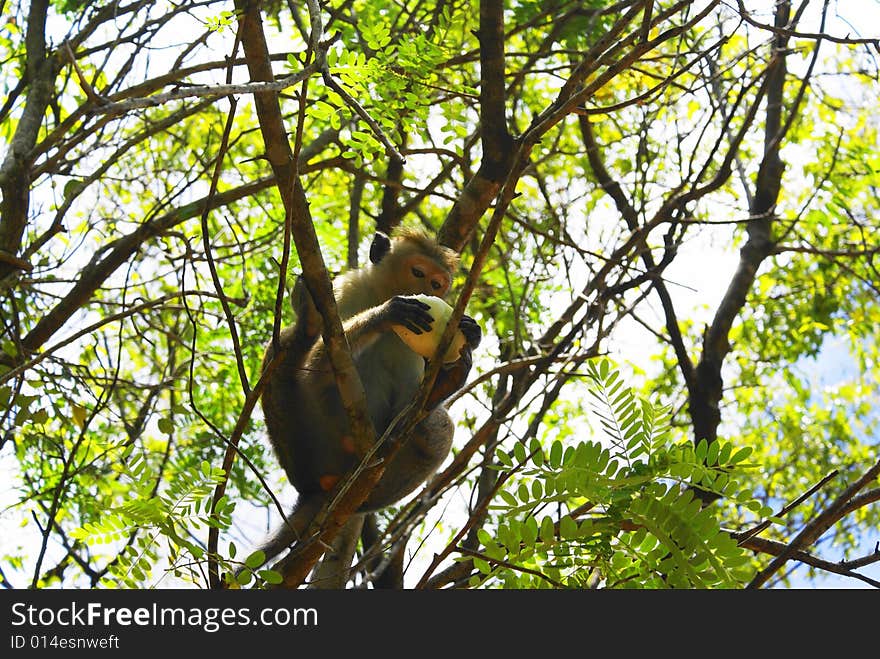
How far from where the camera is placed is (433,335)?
433 cm

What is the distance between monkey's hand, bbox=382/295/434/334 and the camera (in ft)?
14.2

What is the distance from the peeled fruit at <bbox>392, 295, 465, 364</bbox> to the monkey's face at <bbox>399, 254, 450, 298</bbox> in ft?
3.66

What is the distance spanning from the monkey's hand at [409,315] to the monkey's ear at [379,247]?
4.45ft

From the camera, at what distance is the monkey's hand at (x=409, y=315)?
4340mm

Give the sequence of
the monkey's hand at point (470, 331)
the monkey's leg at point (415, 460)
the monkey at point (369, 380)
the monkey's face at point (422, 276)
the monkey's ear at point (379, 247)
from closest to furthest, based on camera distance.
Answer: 1. the monkey's hand at point (470, 331)
2. the monkey at point (369, 380)
3. the monkey's leg at point (415, 460)
4. the monkey's face at point (422, 276)
5. the monkey's ear at point (379, 247)

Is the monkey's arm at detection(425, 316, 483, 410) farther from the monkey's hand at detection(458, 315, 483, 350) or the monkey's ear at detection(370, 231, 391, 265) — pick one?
the monkey's ear at detection(370, 231, 391, 265)

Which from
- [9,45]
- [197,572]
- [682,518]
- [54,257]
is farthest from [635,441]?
[9,45]

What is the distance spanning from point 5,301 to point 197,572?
3.93 m

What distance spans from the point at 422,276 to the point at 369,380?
2.25ft

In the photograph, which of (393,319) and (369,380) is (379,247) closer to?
(369,380)

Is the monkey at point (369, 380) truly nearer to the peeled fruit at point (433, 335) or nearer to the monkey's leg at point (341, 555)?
the peeled fruit at point (433, 335)

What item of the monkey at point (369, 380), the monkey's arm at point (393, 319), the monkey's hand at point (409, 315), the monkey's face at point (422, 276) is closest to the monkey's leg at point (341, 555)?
the monkey at point (369, 380)

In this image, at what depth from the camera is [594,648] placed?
8.26ft

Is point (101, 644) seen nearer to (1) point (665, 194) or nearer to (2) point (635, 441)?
(2) point (635, 441)
